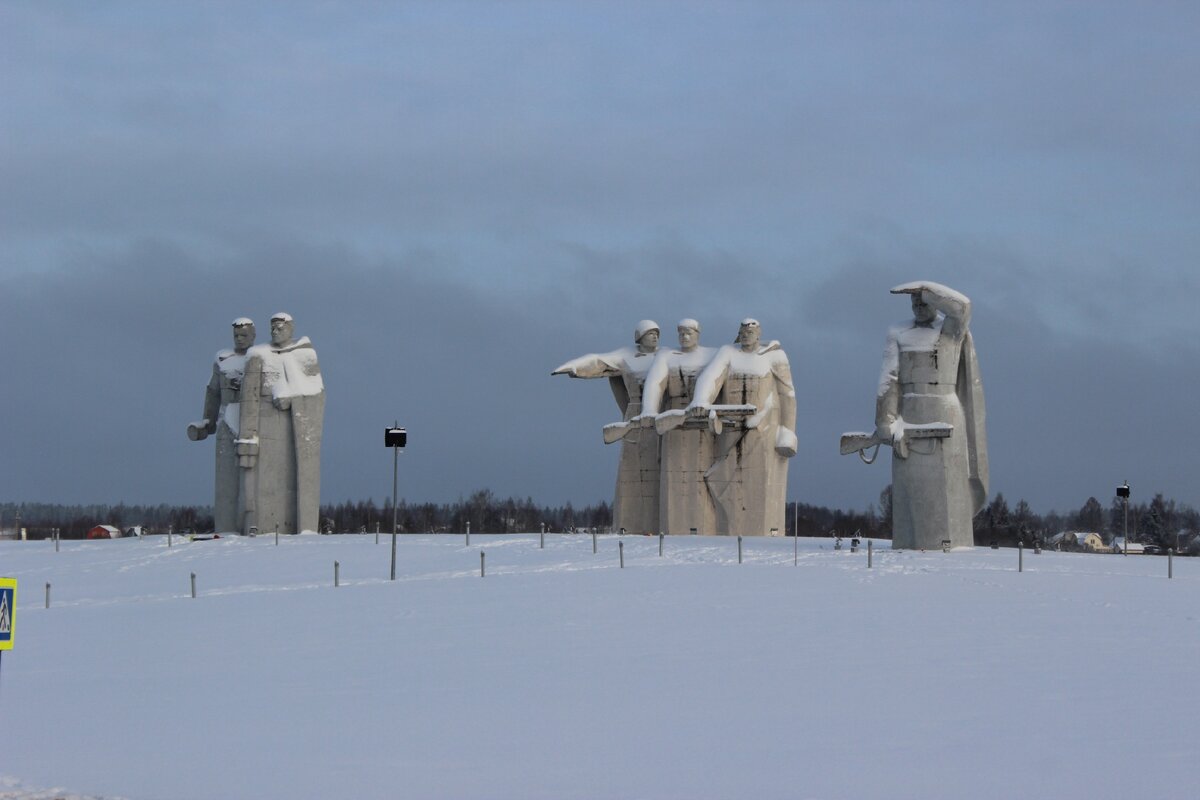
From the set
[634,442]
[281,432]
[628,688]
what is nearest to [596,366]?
[634,442]

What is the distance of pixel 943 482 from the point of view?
2764cm

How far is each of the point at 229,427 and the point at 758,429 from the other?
12073 millimetres

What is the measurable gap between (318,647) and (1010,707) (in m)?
8.04

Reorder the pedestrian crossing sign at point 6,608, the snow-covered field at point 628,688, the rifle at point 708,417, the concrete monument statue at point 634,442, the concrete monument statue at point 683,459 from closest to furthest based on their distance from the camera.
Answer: the snow-covered field at point 628,688
the pedestrian crossing sign at point 6,608
the rifle at point 708,417
the concrete monument statue at point 683,459
the concrete monument statue at point 634,442

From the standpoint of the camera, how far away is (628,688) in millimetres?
14508

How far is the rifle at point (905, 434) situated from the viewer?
89.6ft

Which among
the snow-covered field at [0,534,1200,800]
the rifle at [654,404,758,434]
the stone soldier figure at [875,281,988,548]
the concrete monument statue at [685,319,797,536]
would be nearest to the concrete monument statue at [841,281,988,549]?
the stone soldier figure at [875,281,988,548]

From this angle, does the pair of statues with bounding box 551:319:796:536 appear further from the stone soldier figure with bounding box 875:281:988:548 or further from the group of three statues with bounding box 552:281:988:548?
the stone soldier figure with bounding box 875:281:988:548

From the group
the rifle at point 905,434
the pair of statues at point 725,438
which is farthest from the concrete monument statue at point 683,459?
the rifle at point 905,434

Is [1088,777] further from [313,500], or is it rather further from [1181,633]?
[313,500]

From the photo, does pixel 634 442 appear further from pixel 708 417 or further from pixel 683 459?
pixel 708 417

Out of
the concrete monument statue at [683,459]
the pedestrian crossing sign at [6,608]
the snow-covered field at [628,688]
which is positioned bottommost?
the snow-covered field at [628,688]

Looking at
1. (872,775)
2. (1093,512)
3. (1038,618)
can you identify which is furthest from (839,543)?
(1093,512)

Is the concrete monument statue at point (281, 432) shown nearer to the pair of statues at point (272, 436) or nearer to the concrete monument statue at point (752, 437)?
the pair of statues at point (272, 436)
